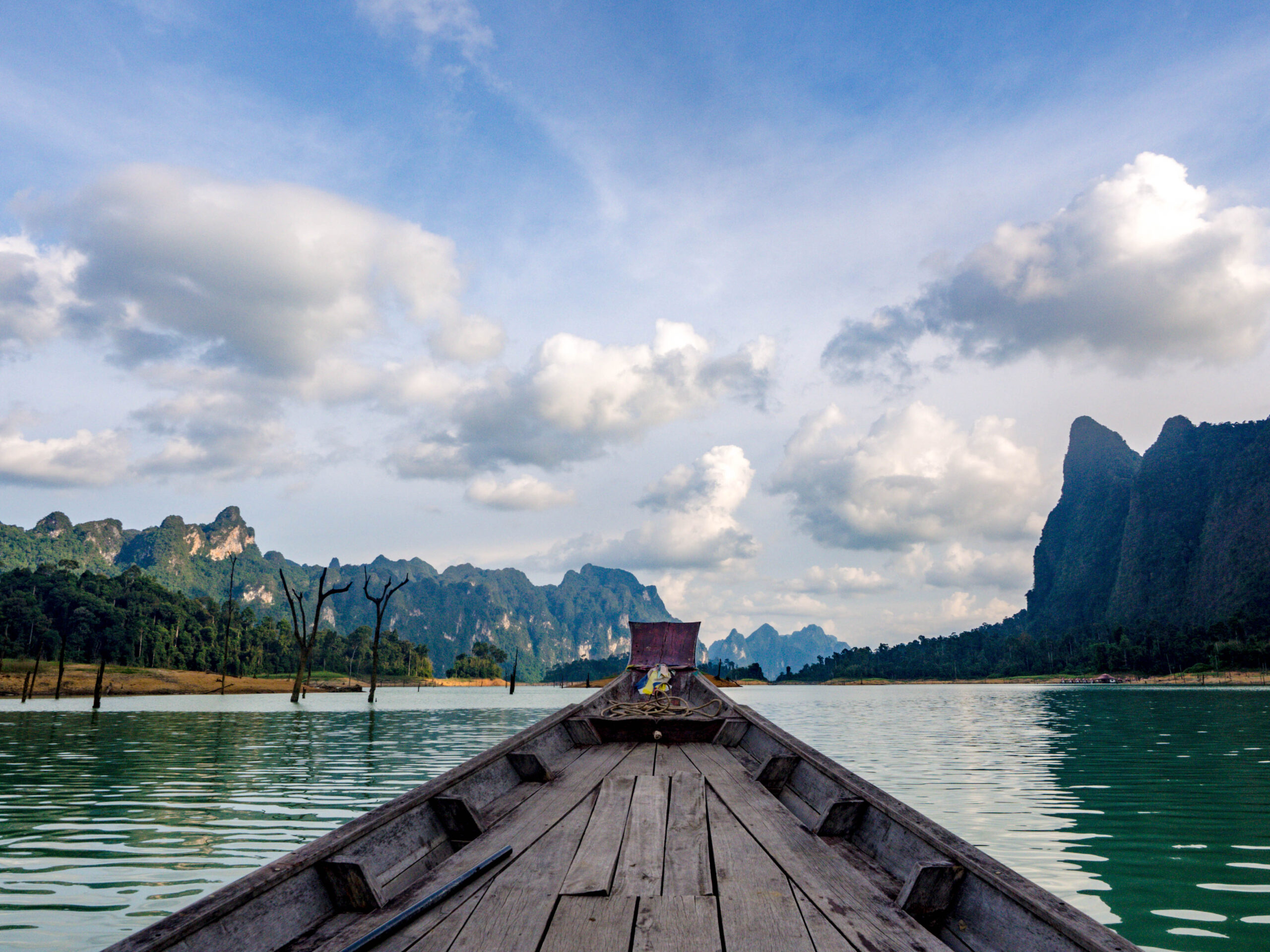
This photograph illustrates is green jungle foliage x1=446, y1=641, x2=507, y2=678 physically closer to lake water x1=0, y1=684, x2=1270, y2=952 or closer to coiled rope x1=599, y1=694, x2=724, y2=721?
lake water x1=0, y1=684, x2=1270, y2=952

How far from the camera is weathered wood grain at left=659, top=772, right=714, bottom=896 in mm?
3066

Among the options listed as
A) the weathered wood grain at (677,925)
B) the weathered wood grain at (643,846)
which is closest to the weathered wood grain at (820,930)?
the weathered wood grain at (677,925)

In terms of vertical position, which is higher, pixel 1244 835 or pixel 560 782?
pixel 560 782

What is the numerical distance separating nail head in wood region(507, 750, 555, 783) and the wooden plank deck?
2.29ft

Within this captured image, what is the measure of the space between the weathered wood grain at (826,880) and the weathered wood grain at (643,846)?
0.28m

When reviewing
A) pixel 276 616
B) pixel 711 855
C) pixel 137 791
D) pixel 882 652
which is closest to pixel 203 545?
pixel 276 616

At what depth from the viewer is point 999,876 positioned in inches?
106

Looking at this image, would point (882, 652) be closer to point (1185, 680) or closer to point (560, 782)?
point (1185, 680)

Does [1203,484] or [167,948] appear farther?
[1203,484]

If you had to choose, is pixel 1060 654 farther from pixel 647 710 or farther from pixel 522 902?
pixel 522 902

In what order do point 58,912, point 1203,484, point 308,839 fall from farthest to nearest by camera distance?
point 1203,484, point 308,839, point 58,912

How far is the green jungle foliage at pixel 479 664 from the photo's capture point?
10600 cm

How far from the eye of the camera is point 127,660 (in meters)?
69.8

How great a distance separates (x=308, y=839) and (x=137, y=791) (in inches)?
192
